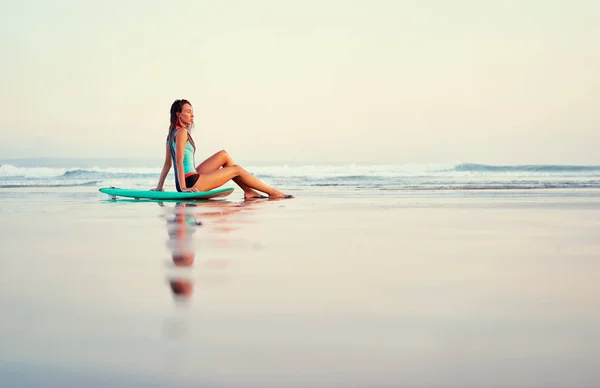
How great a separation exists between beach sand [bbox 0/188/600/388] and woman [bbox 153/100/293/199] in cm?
395

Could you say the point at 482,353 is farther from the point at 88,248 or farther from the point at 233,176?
the point at 233,176

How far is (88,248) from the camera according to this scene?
12.9 feet

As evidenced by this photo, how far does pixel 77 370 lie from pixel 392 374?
712 millimetres

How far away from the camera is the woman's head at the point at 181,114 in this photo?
→ 8.75 meters

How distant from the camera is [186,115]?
28.7ft

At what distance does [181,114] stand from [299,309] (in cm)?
676

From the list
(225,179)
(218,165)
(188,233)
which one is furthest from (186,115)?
(188,233)

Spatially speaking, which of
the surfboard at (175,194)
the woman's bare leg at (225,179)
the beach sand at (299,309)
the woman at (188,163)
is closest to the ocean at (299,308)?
the beach sand at (299,309)

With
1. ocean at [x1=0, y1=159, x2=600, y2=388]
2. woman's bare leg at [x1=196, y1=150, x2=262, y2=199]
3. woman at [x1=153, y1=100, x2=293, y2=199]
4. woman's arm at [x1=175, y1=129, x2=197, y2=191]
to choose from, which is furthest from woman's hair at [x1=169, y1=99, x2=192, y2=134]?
ocean at [x1=0, y1=159, x2=600, y2=388]

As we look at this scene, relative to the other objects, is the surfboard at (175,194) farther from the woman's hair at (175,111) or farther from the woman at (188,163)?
the woman's hair at (175,111)

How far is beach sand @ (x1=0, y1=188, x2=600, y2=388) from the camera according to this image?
5.32 ft

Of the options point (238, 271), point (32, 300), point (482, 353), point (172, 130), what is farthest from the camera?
point (172, 130)

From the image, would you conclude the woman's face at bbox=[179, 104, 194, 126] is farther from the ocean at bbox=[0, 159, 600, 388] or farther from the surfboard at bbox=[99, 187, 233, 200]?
the ocean at bbox=[0, 159, 600, 388]

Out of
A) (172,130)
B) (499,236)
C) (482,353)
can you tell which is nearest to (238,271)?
(482,353)
